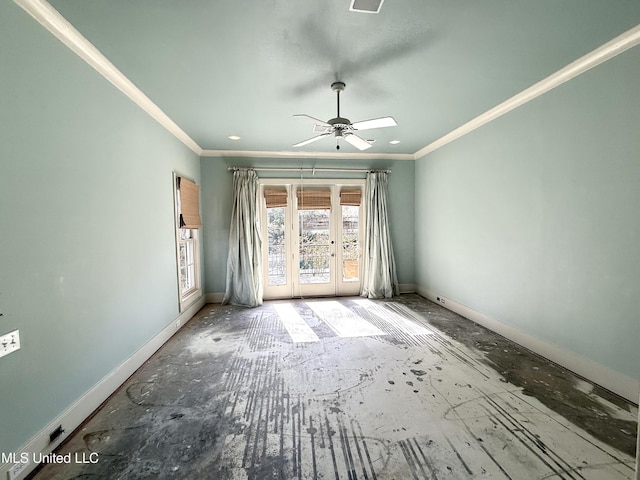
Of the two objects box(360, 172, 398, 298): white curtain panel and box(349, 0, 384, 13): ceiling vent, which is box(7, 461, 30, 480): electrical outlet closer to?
box(349, 0, 384, 13): ceiling vent

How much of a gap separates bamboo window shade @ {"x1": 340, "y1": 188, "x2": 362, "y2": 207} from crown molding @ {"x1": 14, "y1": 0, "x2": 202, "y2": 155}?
3084 millimetres

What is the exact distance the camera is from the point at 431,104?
3.04m

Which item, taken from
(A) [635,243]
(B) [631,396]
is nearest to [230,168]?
(A) [635,243]

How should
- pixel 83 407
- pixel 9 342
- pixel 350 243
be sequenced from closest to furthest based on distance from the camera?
pixel 9 342
pixel 83 407
pixel 350 243

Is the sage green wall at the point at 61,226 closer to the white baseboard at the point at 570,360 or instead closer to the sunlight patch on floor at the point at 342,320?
the sunlight patch on floor at the point at 342,320

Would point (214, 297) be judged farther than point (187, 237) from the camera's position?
Yes

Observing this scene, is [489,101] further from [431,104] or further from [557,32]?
[557,32]

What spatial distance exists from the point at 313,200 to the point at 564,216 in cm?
351

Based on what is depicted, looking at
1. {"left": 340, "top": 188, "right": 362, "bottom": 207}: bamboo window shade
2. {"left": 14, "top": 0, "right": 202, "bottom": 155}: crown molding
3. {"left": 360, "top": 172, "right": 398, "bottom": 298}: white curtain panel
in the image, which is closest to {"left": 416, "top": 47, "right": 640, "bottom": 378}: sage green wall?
{"left": 360, "top": 172, "right": 398, "bottom": 298}: white curtain panel

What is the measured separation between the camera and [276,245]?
5.08m

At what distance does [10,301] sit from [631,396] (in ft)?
13.2

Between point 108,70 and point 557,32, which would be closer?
point 557,32

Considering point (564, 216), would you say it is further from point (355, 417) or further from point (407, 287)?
point (407, 287)

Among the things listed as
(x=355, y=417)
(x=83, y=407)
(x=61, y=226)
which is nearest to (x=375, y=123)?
(x=355, y=417)
